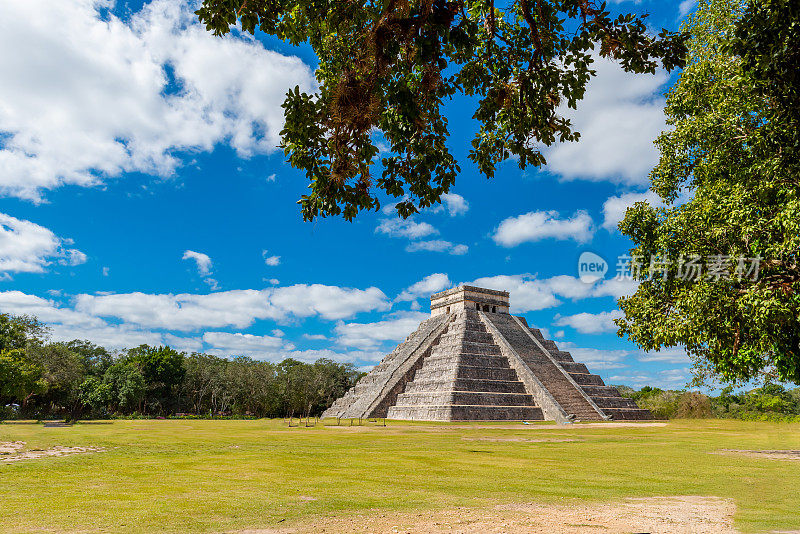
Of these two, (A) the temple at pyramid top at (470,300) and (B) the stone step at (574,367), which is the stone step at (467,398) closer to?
(B) the stone step at (574,367)

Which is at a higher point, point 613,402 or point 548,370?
point 548,370

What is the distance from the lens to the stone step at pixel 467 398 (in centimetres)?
3422

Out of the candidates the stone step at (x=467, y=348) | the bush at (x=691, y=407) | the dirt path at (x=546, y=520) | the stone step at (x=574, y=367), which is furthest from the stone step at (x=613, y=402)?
the dirt path at (x=546, y=520)

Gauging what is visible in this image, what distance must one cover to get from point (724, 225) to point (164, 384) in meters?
60.7

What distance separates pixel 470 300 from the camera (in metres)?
53.5

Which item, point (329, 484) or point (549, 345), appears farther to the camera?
point (549, 345)

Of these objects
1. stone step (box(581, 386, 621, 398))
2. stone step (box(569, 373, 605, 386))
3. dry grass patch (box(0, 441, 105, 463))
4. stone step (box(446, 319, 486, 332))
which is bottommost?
dry grass patch (box(0, 441, 105, 463))

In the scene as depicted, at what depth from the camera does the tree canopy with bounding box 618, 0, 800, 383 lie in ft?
34.2

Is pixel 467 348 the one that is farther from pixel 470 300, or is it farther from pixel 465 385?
pixel 470 300

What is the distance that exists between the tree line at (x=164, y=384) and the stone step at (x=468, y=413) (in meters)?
22.6

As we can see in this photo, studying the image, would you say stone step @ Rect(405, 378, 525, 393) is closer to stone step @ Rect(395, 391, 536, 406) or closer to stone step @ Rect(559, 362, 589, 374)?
stone step @ Rect(395, 391, 536, 406)

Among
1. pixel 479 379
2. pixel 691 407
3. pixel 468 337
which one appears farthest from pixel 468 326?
pixel 691 407

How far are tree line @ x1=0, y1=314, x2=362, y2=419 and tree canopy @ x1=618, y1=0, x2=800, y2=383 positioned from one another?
47.1m

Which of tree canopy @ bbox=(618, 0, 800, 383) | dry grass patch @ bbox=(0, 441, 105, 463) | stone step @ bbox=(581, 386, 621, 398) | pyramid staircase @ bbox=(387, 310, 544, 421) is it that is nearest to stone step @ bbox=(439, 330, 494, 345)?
pyramid staircase @ bbox=(387, 310, 544, 421)
